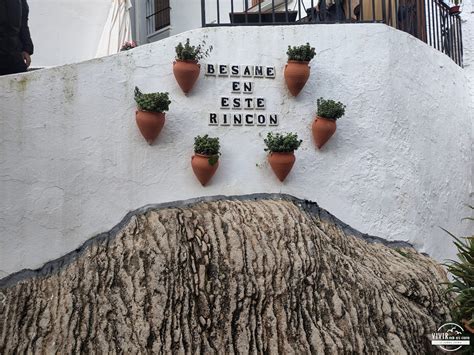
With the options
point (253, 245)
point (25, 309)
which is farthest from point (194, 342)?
point (25, 309)

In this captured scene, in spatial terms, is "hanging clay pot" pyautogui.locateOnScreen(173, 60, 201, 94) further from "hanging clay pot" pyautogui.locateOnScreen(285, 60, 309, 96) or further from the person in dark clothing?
the person in dark clothing

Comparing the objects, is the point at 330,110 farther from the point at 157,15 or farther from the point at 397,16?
the point at 157,15

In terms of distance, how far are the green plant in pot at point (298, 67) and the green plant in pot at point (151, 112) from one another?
4.44ft

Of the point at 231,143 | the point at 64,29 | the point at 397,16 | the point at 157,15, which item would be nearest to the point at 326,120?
the point at 231,143

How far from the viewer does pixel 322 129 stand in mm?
6461

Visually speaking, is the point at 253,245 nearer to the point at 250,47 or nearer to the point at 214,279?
the point at 214,279

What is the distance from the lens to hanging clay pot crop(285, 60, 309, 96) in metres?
6.52

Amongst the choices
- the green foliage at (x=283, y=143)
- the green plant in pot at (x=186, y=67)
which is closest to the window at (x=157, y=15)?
the green plant in pot at (x=186, y=67)

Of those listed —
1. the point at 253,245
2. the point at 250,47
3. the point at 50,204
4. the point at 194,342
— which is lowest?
the point at 194,342

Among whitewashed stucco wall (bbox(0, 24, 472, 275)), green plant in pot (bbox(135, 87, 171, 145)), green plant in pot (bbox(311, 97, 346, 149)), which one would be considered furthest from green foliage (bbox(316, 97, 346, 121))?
green plant in pot (bbox(135, 87, 171, 145))

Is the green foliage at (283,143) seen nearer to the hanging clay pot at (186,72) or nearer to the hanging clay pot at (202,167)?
the hanging clay pot at (202,167)

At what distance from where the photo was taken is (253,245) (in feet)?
18.4

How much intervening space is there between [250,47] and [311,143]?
1.23 metres

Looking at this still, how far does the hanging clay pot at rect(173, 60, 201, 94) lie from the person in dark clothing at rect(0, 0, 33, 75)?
1.77m
